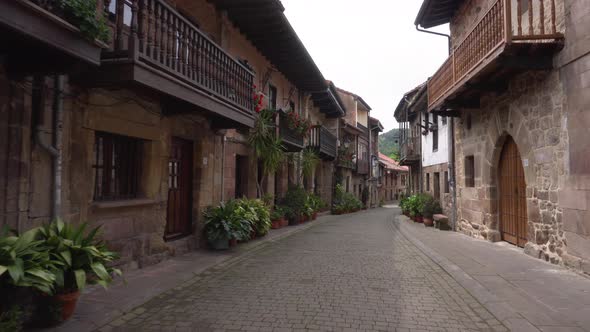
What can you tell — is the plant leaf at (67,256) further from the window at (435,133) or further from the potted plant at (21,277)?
the window at (435,133)

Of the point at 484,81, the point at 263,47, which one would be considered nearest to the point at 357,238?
the point at 484,81

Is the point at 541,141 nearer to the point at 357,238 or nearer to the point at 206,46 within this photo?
the point at 357,238

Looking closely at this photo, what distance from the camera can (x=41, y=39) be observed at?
11.7 feet

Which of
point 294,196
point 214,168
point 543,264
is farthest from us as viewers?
point 294,196

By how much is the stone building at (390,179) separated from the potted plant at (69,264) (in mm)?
37754

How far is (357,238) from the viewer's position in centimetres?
1090

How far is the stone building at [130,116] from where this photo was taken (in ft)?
13.8

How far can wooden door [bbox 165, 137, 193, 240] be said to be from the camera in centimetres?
781

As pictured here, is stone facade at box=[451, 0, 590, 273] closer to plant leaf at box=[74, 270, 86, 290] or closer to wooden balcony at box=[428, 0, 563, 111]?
wooden balcony at box=[428, 0, 563, 111]

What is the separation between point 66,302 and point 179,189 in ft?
14.7

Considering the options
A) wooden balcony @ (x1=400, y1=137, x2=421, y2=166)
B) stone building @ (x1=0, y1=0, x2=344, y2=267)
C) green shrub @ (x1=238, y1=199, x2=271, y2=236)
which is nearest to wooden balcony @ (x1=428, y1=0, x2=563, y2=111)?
stone building @ (x1=0, y1=0, x2=344, y2=267)

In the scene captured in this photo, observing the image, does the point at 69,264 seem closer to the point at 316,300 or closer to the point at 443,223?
the point at 316,300

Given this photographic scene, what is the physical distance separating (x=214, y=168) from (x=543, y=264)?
22.9ft

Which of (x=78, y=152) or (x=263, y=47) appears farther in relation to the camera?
(x=263, y=47)
